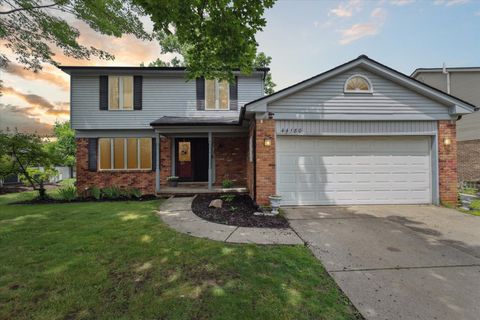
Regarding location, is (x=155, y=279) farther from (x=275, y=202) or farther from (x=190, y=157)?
(x=190, y=157)

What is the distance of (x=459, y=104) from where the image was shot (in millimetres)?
7184

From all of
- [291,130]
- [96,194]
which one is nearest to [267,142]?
[291,130]

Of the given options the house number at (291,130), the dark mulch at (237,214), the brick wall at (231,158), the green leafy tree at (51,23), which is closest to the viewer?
the dark mulch at (237,214)

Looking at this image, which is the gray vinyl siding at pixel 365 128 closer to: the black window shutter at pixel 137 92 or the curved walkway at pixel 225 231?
the curved walkway at pixel 225 231

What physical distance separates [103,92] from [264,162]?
8.91 m

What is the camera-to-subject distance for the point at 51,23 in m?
8.34

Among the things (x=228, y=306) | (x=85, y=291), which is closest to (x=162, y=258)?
(x=85, y=291)

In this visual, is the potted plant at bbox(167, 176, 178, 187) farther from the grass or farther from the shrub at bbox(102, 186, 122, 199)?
the grass

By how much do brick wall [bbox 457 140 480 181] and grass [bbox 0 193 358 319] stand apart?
51.0 feet

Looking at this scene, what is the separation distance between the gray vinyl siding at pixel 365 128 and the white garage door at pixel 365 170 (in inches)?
8.9

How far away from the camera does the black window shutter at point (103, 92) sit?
35.2 feet

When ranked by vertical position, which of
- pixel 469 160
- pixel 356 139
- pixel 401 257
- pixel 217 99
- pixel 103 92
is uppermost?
pixel 103 92

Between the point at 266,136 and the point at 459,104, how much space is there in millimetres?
6335

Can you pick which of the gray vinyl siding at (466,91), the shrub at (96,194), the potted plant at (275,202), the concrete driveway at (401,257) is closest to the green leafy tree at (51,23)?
the shrub at (96,194)
